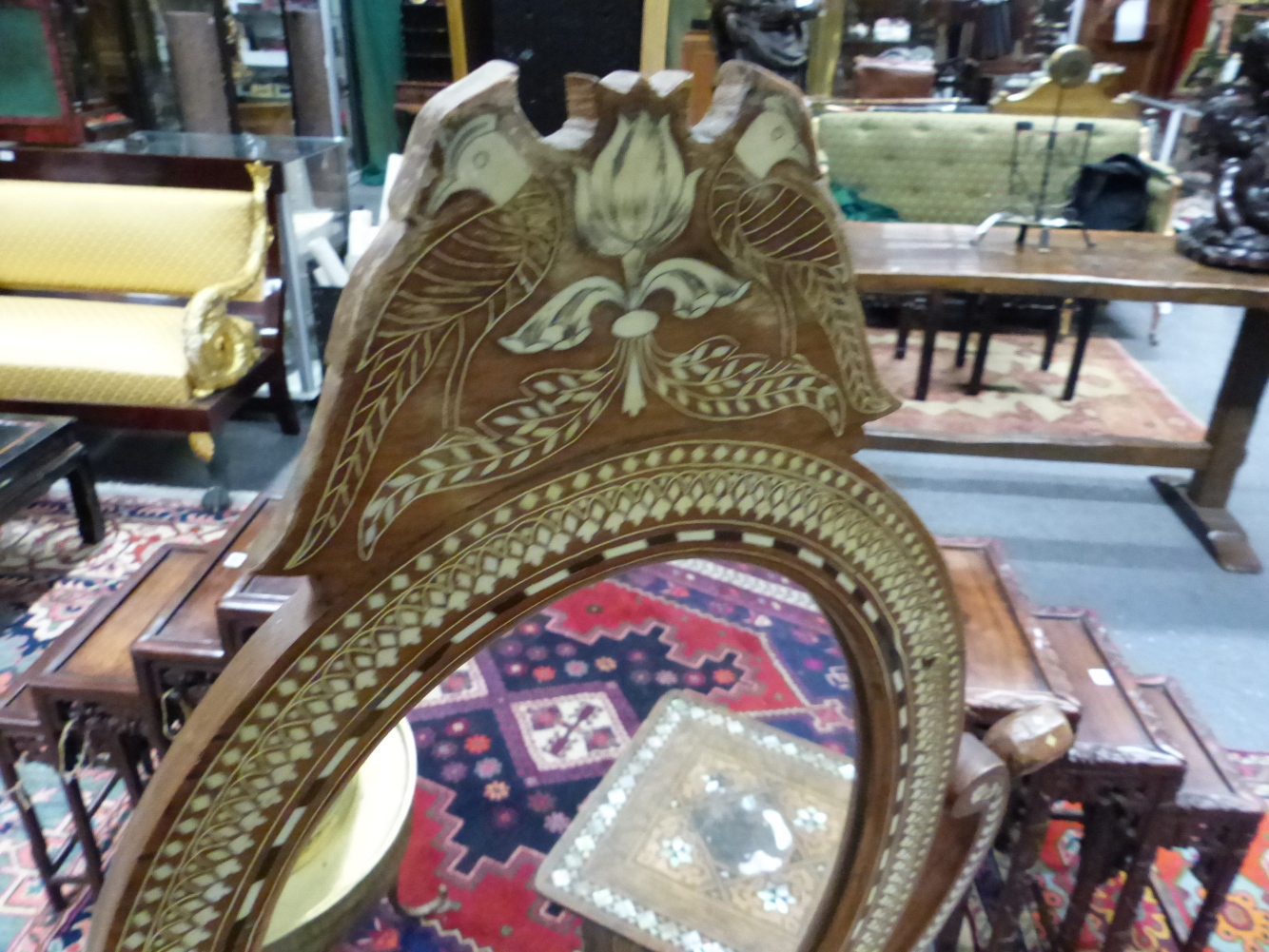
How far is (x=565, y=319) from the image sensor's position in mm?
361

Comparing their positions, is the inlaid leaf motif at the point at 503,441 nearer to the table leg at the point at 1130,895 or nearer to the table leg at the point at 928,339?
the table leg at the point at 1130,895

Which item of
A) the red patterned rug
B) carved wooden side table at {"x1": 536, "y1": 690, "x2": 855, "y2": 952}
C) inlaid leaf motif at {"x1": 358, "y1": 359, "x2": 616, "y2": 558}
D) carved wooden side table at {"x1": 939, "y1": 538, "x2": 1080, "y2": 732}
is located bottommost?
the red patterned rug

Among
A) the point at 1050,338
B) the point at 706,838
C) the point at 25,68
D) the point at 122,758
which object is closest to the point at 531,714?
the point at 122,758

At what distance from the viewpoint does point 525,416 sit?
37cm

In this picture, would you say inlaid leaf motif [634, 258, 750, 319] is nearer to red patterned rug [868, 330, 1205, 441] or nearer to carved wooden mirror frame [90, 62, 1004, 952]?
carved wooden mirror frame [90, 62, 1004, 952]

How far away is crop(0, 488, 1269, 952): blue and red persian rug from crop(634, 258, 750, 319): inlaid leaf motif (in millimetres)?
827

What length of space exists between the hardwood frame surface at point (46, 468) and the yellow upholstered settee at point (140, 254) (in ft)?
1.36

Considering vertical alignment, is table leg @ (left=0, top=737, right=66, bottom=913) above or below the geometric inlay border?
below

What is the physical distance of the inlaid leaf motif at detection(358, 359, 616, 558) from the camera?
362mm

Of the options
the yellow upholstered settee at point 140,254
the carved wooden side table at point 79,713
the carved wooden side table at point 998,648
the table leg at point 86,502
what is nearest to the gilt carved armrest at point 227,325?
the yellow upholstered settee at point 140,254

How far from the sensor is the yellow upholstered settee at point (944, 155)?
3904mm

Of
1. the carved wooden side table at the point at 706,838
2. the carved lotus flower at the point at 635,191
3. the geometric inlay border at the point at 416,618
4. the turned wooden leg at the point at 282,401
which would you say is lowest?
the turned wooden leg at the point at 282,401

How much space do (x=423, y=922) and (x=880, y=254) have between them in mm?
1858

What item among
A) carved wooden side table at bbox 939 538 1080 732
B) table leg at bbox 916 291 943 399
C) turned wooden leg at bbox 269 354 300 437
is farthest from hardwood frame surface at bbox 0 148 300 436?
carved wooden side table at bbox 939 538 1080 732
